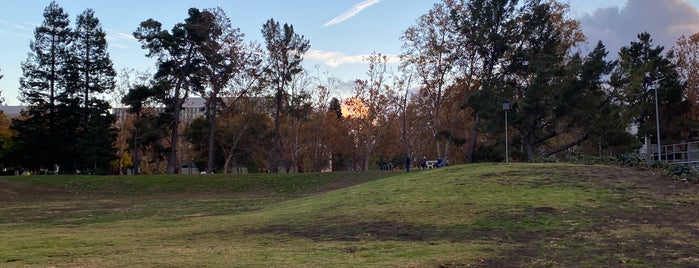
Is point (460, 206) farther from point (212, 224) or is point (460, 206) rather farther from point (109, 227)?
point (109, 227)

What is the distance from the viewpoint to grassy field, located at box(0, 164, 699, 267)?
9.13 meters

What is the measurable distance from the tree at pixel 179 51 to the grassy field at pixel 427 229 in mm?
25405

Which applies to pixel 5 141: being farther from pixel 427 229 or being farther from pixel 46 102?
pixel 427 229

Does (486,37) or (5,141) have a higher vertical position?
(486,37)

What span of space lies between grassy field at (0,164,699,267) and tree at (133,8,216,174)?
83.4 feet

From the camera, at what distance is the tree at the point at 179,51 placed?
48656 mm

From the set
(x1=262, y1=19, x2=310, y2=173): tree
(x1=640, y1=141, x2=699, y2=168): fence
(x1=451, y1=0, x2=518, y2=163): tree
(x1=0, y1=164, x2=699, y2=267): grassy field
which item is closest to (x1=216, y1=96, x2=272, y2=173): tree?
(x1=262, y1=19, x2=310, y2=173): tree

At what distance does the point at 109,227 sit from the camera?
1656cm

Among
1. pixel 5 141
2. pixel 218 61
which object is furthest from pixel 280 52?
pixel 5 141

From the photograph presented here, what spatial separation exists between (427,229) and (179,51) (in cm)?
4106

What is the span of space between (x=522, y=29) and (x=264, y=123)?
29.9 meters

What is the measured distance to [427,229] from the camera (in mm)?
12820

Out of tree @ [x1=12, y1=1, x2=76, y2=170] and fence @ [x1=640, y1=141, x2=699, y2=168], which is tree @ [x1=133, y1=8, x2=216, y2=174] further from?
fence @ [x1=640, y1=141, x2=699, y2=168]

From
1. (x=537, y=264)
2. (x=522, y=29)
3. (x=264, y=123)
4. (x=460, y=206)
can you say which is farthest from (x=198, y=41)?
(x=537, y=264)
